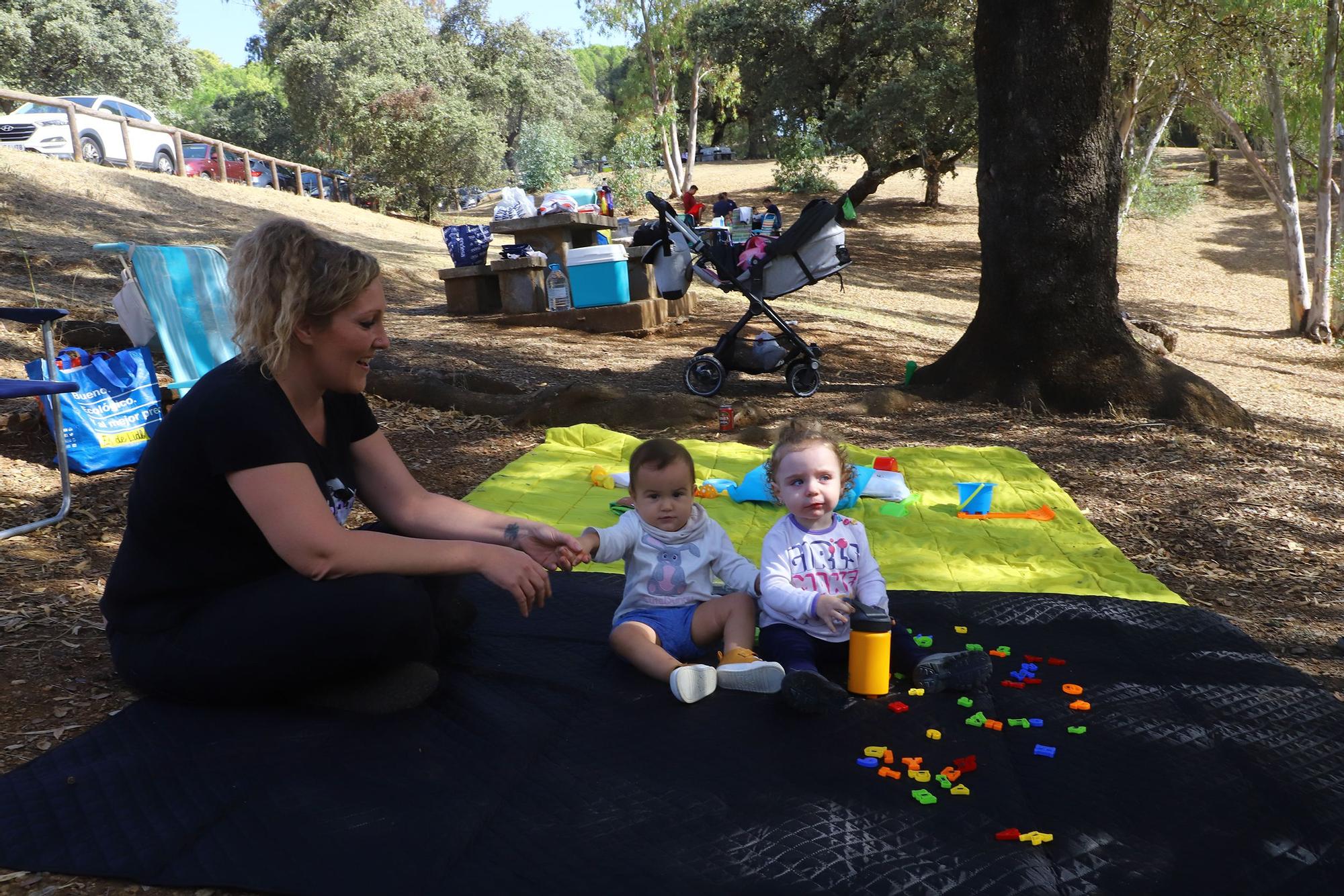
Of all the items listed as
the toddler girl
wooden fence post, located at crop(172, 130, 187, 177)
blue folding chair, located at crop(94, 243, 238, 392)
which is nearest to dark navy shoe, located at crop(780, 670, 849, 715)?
the toddler girl

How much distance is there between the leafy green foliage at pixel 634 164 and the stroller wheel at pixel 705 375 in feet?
57.1

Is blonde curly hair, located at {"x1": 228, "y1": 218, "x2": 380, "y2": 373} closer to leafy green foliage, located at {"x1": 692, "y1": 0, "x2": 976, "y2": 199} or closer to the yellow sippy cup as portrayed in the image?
the yellow sippy cup

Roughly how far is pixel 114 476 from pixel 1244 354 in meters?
12.4

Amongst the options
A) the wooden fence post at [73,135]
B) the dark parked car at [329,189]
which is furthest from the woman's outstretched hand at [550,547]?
the dark parked car at [329,189]

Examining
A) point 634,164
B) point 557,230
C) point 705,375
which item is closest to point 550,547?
point 705,375

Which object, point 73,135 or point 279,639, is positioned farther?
point 73,135

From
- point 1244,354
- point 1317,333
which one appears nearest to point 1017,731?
point 1244,354

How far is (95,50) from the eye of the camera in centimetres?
2681

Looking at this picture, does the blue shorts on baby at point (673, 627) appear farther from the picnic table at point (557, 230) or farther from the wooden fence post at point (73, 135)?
the wooden fence post at point (73, 135)

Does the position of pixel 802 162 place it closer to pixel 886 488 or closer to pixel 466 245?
pixel 466 245

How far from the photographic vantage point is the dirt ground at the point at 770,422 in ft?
11.0

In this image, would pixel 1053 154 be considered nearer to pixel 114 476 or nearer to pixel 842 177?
pixel 114 476

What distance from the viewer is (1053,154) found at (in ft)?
21.6

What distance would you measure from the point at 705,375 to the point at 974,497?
10.1ft
